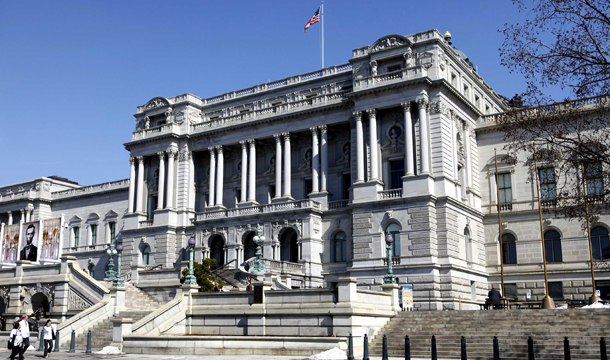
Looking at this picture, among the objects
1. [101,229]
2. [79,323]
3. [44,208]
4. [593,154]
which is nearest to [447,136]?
[593,154]

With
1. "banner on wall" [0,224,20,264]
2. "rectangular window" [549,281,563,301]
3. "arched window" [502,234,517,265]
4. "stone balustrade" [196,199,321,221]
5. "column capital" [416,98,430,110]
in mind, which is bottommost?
"rectangular window" [549,281,563,301]

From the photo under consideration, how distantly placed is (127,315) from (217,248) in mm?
19071

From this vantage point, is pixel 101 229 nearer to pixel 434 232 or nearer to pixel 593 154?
pixel 434 232

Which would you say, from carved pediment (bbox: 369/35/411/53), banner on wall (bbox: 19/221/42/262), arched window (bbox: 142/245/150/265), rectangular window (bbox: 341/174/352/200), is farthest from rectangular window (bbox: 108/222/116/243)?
carved pediment (bbox: 369/35/411/53)

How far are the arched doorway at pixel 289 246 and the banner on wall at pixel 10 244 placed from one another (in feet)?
90.4

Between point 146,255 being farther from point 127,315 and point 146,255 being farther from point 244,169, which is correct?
point 127,315

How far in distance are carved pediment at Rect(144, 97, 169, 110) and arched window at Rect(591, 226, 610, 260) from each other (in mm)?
39825

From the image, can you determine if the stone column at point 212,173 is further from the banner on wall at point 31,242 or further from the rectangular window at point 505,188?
the rectangular window at point 505,188

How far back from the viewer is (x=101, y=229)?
7381cm

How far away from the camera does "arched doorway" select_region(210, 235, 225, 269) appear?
5754 cm

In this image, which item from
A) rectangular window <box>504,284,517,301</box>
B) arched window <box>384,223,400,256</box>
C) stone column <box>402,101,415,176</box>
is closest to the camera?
arched window <box>384,223,400,256</box>

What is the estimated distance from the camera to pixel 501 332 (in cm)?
2891

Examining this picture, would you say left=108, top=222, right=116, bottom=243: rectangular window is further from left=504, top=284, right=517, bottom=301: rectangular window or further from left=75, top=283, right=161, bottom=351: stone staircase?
left=504, top=284, right=517, bottom=301: rectangular window

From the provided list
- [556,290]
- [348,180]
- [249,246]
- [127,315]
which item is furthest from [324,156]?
[127,315]
